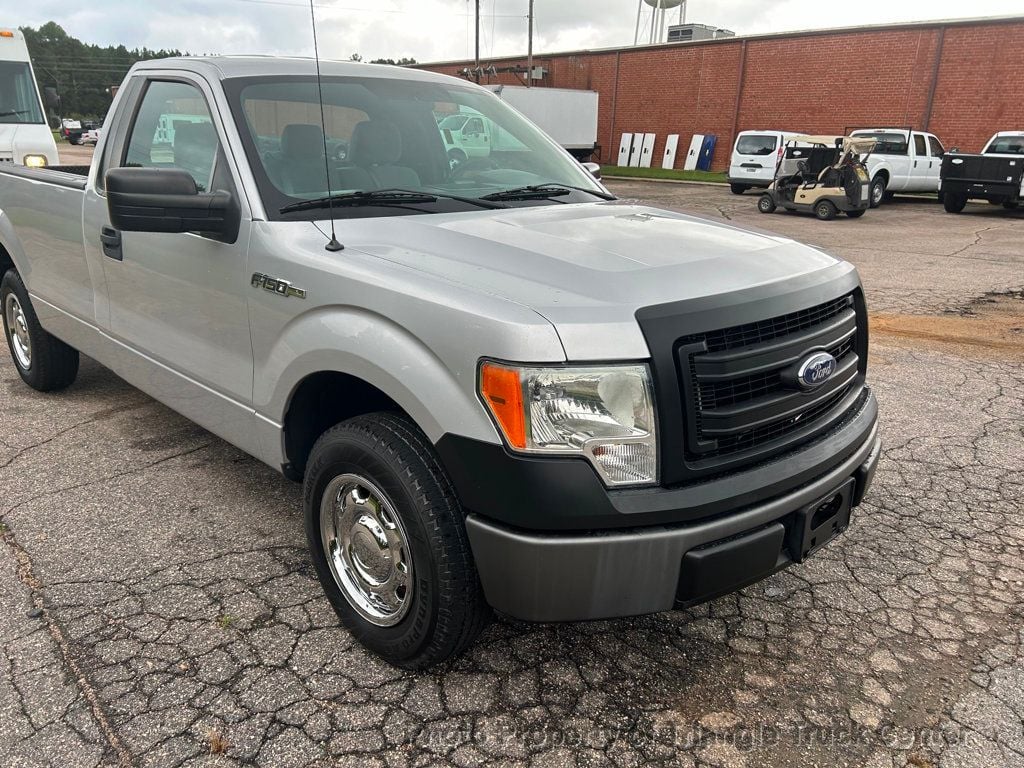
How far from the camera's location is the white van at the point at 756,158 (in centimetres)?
2123

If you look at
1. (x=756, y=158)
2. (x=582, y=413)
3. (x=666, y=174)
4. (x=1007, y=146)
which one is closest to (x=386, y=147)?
(x=582, y=413)

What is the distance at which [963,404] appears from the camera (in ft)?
16.8

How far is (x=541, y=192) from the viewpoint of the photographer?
3395 mm

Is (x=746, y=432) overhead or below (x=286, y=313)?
below

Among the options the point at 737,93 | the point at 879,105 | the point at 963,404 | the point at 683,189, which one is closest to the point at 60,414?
the point at 963,404

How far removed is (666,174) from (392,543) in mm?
30859

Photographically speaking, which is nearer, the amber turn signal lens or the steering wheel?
the amber turn signal lens

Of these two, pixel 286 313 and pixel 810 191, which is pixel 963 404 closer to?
pixel 286 313

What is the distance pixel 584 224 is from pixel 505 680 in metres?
1.59

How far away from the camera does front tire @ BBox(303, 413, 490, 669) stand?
2.19 metres

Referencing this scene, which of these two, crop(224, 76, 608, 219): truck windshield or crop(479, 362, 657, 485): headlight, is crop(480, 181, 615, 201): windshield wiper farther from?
crop(479, 362, 657, 485): headlight

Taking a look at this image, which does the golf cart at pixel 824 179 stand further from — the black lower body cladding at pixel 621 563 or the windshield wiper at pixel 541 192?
the black lower body cladding at pixel 621 563

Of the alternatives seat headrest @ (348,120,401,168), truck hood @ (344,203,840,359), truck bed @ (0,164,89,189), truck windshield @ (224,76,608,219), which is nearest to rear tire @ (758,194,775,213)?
truck windshield @ (224,76,608,219)

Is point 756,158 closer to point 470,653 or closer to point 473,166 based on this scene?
point 473,166
